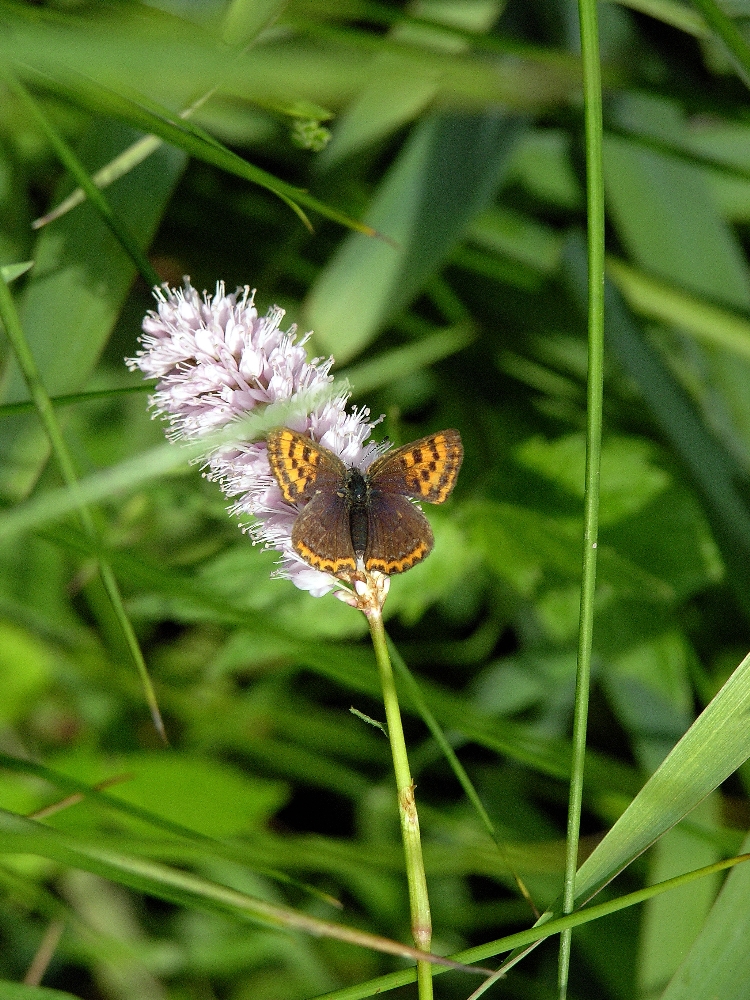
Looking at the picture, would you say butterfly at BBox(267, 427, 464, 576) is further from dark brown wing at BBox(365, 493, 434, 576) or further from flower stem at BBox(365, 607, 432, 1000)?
flower stem at BBox(365, 607, 432, 1000)

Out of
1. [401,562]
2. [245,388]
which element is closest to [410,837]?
[401,562]

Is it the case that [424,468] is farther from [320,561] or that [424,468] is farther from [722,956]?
[722,956]

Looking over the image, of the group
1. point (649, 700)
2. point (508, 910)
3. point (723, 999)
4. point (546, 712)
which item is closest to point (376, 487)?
point (723, 999)

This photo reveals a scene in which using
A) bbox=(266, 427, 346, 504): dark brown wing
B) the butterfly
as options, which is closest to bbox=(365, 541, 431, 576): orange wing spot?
the butterfly

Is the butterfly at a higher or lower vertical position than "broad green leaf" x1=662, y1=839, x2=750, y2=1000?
higher

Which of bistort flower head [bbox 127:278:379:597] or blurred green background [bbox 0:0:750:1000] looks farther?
blurred green background [bbox 0:0:750:1000]
